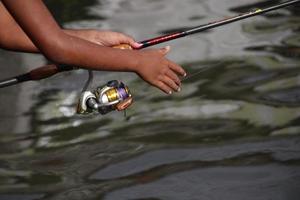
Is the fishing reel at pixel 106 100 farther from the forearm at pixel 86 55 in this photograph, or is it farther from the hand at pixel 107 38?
the forearm at pixel 86 55

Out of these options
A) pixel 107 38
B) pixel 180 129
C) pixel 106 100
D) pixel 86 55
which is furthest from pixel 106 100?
pixel 180 129

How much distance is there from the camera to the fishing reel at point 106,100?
318 cm

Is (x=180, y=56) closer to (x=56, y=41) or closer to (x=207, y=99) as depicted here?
(x=207, y=99)

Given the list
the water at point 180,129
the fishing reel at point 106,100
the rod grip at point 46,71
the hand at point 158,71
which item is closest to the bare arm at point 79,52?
the hand at point 158,71

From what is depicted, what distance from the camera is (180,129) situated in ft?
15.5

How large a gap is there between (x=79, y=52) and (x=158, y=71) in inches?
14.3

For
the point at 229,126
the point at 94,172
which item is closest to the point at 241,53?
the point at 229,126

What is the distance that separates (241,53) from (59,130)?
1760mm

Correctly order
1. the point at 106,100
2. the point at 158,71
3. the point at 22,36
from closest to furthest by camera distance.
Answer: the point at 158,71, the point at 106,100, the point at 22,36

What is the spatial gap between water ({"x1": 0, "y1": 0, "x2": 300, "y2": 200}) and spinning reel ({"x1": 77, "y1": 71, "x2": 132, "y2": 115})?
84 cm

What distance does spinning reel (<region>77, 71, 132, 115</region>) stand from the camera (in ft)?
10.4

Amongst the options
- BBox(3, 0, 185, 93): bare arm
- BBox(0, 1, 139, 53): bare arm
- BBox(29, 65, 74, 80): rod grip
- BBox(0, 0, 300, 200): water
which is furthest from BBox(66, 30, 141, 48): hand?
BBox(0, 0, 300, 200): water

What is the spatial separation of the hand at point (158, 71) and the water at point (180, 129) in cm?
104

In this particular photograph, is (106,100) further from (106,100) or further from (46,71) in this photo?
(46,71)
